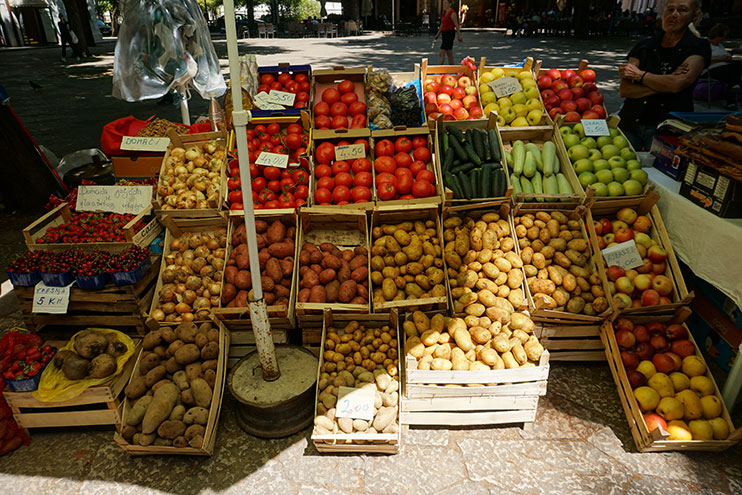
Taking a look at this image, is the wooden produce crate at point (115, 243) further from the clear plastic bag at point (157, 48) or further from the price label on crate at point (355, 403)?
the clear plastic bag at point (157, 48)

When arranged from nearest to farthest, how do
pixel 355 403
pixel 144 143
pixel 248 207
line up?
pixel 248 207, pixel 355 403, pixel 144 143

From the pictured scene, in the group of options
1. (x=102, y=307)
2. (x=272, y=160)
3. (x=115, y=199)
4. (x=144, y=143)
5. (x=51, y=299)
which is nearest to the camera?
(x=51, y=299)

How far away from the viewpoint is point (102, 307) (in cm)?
340

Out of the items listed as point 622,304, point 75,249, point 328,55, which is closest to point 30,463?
point 75,249

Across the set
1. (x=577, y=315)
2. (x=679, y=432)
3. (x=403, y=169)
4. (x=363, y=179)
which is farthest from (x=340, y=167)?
(x=679, y=432)

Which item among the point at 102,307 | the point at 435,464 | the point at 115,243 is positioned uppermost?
the point at 115,243

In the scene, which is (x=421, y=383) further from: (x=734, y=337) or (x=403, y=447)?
(x=734, y=337)

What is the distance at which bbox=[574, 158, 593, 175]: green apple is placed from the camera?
4.05m

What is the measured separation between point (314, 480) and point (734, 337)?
10.7 feet

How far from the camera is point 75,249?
11.9 feet

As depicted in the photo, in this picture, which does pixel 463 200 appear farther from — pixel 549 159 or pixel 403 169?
pixel 549 159

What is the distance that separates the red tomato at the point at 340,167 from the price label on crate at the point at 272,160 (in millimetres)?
452

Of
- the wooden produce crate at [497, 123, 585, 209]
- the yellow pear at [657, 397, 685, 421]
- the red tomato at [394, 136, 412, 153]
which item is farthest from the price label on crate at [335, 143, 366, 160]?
the yellow pear at [657, 397, 685, 421]

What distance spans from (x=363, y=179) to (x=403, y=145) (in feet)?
1.93
